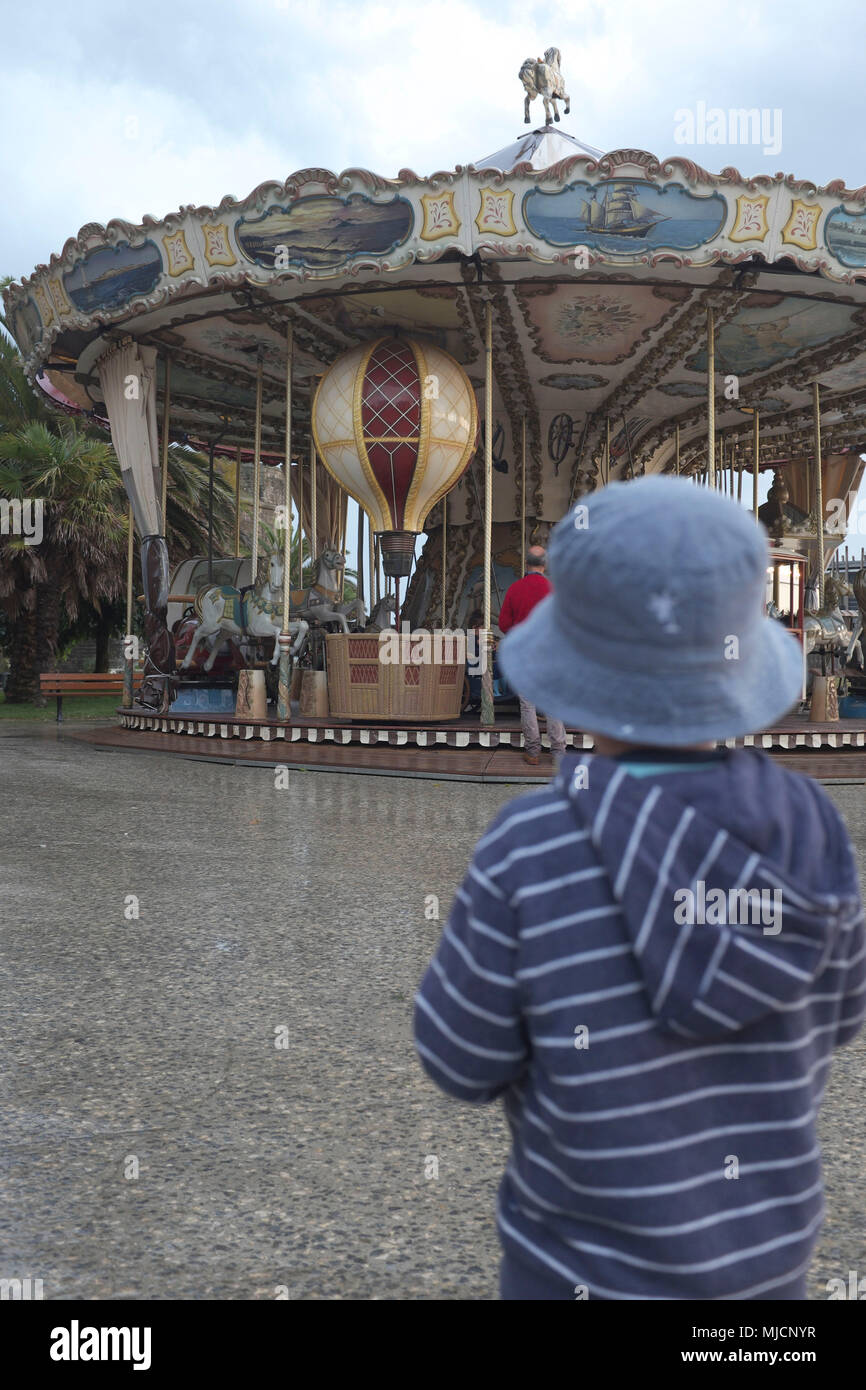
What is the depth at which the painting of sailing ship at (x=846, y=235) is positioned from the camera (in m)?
10.3

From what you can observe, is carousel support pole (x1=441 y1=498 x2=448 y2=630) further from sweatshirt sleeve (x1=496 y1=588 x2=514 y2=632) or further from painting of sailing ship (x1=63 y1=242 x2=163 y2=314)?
sweatshirt sleeve (x1=496 y1=588 x2=514 y2=632)

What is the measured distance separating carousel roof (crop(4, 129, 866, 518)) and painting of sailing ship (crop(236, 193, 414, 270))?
0.02 metres

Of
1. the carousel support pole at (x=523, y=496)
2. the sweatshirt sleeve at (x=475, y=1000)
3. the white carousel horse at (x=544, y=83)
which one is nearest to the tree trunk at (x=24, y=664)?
the carousel support pole at (x=523, y=496)

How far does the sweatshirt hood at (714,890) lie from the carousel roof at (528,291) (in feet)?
32.9

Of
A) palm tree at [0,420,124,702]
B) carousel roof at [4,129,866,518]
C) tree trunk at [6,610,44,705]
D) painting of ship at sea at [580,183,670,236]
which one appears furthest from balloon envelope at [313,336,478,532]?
tree trunk at [6,610,44,705]

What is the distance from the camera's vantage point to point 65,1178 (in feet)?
8.05

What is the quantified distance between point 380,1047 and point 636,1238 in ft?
7.39

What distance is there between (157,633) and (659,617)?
14.5 meters

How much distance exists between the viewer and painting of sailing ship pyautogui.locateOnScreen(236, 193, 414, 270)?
1048 cm

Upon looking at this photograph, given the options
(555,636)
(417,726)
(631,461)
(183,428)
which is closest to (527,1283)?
(555,636)

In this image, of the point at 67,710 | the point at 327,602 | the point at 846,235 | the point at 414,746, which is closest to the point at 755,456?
the point at 846,235

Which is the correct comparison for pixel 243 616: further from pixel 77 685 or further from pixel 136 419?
pixel 77 685

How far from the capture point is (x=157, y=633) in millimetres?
15078

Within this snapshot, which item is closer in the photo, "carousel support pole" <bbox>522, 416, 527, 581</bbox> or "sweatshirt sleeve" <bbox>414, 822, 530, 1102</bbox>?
"sweatshirt sleeve" <bbox>414, 822, 530, 1102</bbox>
